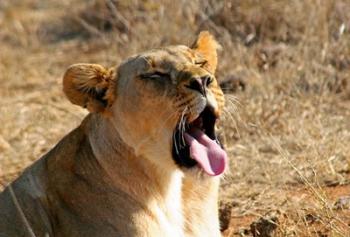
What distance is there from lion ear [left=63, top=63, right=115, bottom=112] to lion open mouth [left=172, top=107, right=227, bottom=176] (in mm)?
391

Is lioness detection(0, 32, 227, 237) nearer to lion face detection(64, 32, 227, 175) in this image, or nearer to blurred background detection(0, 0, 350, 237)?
lion face detection(64, 32, 227, 175)

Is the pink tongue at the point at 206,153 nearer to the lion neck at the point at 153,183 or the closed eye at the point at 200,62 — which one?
the lion neck at the point at 153,183

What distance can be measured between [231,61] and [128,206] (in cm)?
390

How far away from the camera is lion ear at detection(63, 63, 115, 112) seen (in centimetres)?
492

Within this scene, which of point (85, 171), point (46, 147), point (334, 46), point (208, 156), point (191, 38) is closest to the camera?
point (208, 156)

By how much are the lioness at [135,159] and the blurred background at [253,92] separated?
346 millimetres

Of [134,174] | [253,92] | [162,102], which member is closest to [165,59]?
[162,102]

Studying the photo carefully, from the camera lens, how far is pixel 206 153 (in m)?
4.68

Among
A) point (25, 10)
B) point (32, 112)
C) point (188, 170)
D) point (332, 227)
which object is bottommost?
point (25, 10)

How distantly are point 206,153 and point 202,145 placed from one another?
4 cm

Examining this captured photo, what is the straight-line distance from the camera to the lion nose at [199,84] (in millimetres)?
4539

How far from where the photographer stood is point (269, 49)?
8.85 metres

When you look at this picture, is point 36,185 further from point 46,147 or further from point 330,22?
point 330,22

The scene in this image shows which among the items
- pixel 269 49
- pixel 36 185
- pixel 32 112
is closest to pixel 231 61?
pixel 269 49
